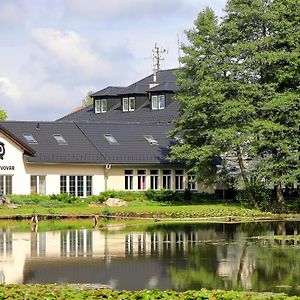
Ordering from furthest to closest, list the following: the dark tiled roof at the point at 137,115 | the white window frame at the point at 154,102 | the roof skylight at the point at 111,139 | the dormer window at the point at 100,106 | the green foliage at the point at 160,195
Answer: the dormer window at the point at 100,106 < the white window frame at the point at 154,102 < the dark tiled roof at the point at 137,115 < the roof skylight at the point at 111,139 < the green foliage at the point at 160,195

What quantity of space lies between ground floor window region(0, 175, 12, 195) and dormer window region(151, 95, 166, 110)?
75.5 ft

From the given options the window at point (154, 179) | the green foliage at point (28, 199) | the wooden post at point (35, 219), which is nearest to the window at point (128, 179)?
the window at point (154, 179)

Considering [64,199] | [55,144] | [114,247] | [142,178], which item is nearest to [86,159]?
[55,144]

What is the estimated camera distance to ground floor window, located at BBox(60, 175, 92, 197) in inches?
2542

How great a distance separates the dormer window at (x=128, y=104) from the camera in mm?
86125

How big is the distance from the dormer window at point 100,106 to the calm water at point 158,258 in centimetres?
4472

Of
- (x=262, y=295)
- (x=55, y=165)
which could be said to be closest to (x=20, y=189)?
(x=55, y=165)

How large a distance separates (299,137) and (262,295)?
36392mm

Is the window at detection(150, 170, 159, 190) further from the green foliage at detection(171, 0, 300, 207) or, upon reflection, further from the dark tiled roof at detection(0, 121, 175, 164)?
the green foliage at detection(171, 0, 300, 207)

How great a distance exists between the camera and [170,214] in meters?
54.2

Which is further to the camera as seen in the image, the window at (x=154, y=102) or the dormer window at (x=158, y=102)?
the window at (x=154, y=102)

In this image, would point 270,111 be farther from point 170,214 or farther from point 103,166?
point 103,166

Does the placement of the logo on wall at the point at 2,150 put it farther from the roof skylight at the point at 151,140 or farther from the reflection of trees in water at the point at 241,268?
the reflection of trees in water at the point at 241,268

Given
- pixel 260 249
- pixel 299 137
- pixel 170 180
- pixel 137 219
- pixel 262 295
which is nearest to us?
pixel 262 295
